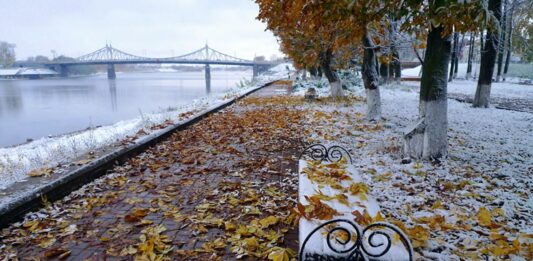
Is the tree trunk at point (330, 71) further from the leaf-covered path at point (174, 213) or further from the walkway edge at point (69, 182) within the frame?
the walkway edge at point (69, 182)

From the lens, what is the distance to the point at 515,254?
252cm

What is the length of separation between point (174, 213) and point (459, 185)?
3.21 meters

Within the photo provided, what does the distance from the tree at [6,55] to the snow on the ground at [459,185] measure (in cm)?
5799

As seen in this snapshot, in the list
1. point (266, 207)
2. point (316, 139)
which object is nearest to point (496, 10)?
point (316, 139)

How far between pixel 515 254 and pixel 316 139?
159 inches

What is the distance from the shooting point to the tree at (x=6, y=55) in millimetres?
48938

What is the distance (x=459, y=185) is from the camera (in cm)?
393

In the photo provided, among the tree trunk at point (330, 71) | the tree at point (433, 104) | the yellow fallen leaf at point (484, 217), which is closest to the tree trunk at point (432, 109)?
the tree at point (433, 104)

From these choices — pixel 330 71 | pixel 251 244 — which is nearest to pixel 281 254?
pixel 251 244

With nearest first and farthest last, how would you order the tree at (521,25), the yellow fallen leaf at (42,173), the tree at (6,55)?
the yellow fallen leaf at (42,173)
the tree at (521,25)
the tree at (6,55)

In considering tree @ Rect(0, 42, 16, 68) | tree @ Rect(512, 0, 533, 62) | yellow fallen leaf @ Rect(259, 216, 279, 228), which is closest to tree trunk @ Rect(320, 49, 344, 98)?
tree @ Rect(512, 0, 533, 62)

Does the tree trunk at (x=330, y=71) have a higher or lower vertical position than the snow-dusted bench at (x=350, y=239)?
higher

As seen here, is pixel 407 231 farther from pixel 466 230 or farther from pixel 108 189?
pixel 108 189

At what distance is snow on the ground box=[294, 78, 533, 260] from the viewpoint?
107 inches
